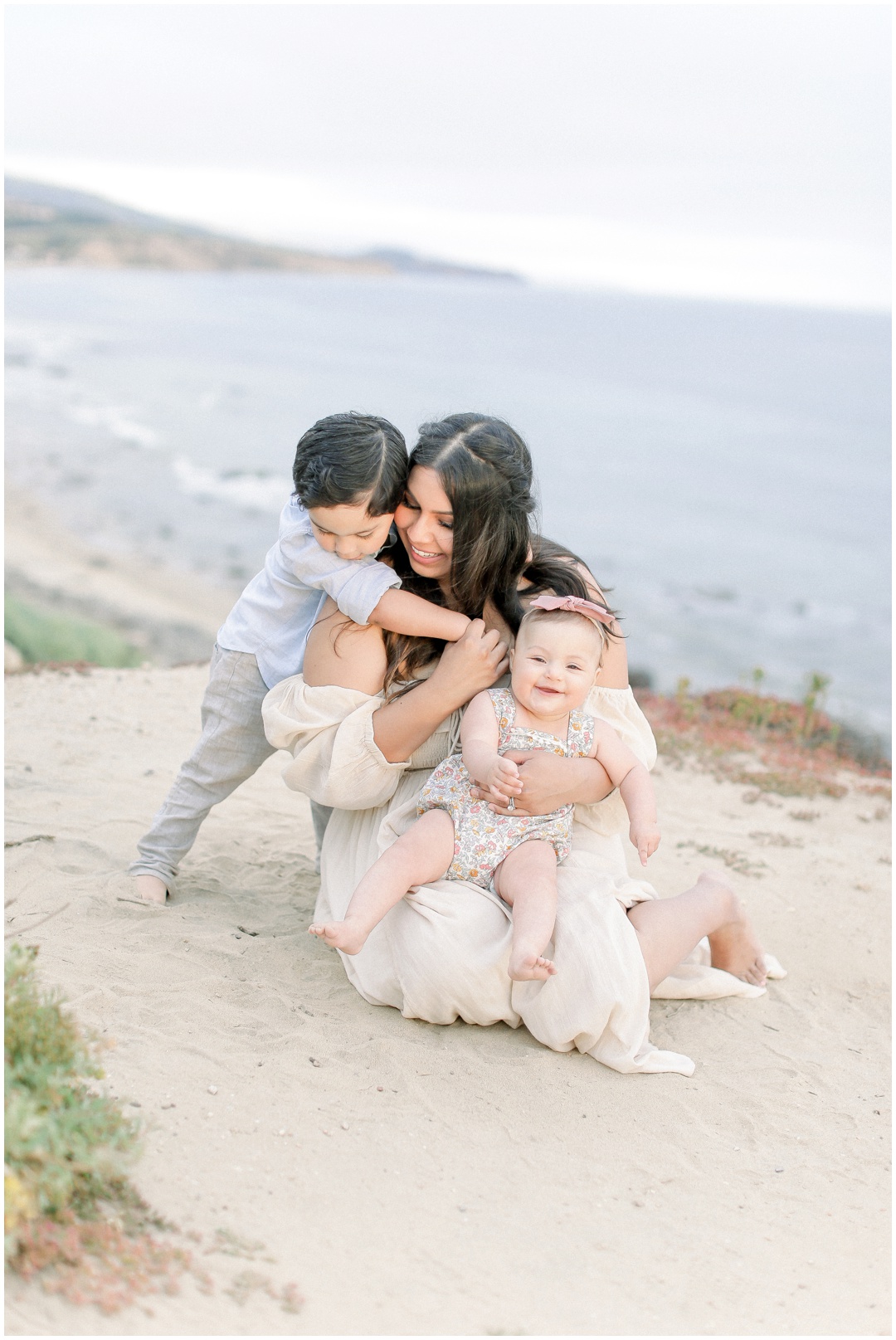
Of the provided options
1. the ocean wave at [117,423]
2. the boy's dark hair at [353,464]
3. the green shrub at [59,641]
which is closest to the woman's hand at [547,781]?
the boy's dark hair at [353,464]

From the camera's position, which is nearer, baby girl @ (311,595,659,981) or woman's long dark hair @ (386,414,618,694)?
baby girl @ (311,595,659,981)

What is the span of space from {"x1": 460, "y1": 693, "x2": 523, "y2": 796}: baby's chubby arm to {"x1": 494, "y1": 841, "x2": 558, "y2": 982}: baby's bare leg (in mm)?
294

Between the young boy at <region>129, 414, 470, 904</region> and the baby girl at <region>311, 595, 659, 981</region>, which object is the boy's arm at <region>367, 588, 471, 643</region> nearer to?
the young boy at <region>129, 414, 470, 904</region>

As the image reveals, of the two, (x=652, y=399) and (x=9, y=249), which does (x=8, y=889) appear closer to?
(x=9, y=249)

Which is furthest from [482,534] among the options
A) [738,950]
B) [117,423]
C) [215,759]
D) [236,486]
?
[117,423]

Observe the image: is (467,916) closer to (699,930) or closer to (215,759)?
(699,930)

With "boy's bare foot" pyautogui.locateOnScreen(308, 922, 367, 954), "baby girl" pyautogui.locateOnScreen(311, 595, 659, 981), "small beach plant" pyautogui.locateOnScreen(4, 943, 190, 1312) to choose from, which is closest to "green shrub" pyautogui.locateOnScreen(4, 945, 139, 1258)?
"small beach plant" pyautogui.locateOnScreen(4, 943, 190, 1312)

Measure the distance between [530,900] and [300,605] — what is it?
148 centimetres

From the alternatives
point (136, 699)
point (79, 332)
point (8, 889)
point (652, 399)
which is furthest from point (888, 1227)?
point (652, 399)

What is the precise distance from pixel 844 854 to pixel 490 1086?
356 centimetres

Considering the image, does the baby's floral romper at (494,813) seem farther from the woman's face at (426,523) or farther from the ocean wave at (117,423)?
the ocean wave at (117,423)

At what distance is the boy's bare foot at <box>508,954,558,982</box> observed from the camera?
10.7ft

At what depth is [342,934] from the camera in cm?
332

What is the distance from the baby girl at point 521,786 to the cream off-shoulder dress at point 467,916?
109mm
